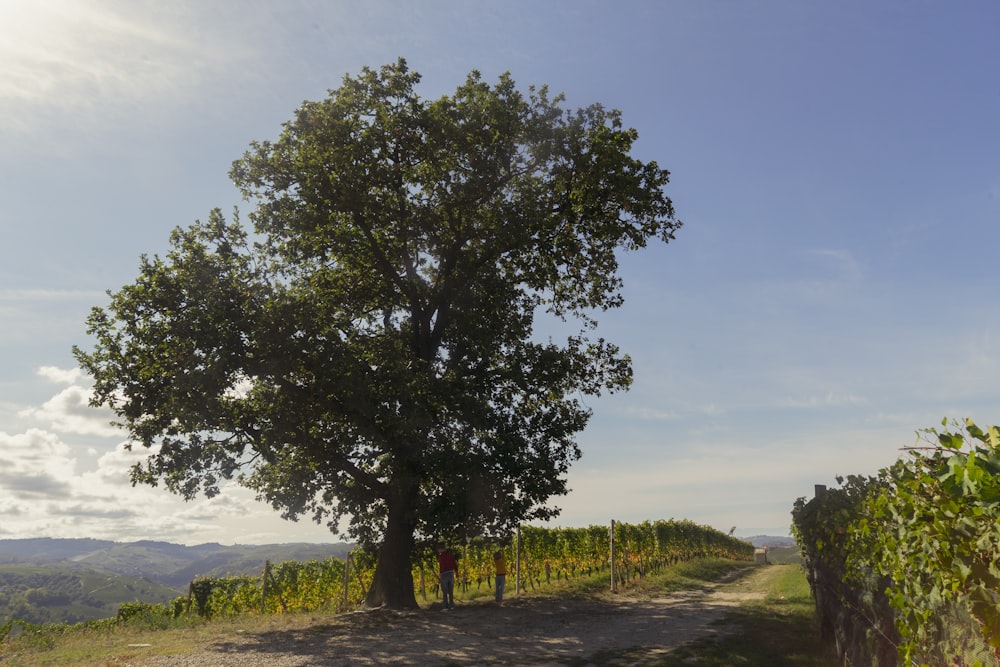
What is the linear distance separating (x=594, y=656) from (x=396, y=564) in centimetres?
956

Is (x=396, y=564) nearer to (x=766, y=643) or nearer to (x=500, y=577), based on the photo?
(x=500, y=577)

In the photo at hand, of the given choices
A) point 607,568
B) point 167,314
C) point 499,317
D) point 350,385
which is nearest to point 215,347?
point 167,314

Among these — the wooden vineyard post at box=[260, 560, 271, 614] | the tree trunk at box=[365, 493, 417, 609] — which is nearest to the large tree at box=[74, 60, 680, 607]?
the tree trunk at box=[365, 493, 417, 609]

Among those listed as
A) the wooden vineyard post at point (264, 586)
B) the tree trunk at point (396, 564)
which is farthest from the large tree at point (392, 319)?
the wooden vineyard post at point (264, 586)

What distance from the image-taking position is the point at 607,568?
31.3 m

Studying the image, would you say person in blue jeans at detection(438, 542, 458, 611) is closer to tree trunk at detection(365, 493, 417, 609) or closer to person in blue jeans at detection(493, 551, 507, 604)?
tree trunk at detection(365, 493, 417, 609)

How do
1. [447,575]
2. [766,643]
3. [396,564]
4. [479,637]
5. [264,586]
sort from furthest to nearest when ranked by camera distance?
[264,586], [396,564], [447,575], [479,637], [766,643]

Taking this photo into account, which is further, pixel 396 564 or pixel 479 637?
pixel 396 564

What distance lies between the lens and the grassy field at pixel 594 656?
1186 cm

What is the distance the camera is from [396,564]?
67.1ft

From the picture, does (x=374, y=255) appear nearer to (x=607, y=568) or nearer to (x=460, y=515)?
(x=460, y=515)

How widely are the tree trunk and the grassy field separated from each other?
221 centimetres

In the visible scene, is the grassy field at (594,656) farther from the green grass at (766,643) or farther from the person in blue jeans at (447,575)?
the person in blue jeans at (447,575)

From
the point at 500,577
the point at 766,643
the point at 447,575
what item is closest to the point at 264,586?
the point at 447,575
